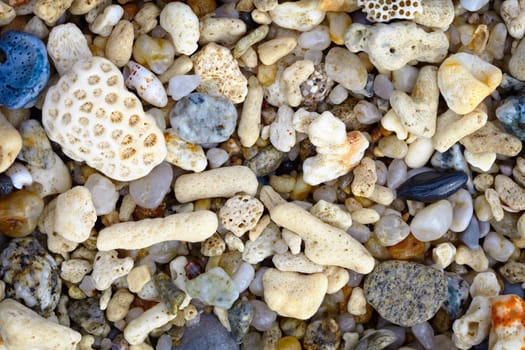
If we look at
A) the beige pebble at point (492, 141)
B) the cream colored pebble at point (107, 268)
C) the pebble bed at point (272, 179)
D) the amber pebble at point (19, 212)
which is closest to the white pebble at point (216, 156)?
the pebble bed at point (272, 179)

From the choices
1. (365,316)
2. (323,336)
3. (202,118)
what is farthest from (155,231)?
(365,316)

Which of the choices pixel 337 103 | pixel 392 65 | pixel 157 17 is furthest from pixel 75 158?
pixel 392 65

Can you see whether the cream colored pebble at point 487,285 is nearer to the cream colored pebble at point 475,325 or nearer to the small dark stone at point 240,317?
the cream colored pebble at point 475,325

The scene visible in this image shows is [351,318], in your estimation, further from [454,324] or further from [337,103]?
[337,103]

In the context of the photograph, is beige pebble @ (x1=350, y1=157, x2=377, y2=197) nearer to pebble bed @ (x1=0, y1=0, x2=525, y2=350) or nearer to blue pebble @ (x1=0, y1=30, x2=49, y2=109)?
pebble bed @ (x1=0, y1=0, x2=525, y2=350)

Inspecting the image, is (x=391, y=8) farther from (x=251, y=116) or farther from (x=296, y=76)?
(x=251, y=116)
